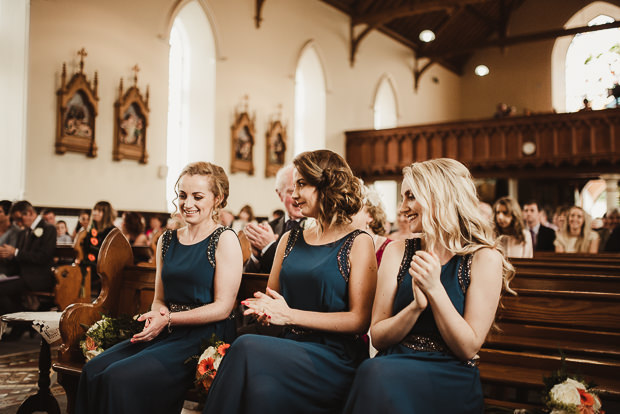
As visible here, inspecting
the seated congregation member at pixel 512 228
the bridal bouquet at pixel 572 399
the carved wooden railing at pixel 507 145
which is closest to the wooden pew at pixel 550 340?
the bridal bouquet at pixel 572 399

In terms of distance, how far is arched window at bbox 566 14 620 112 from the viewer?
17.8 metres

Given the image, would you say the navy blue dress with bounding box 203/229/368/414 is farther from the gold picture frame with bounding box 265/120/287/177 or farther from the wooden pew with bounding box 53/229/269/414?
the gold picture frame with bounding box 265/120/287/177

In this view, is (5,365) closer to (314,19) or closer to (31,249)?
(31,249)

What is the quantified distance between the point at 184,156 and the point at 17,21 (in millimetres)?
3974

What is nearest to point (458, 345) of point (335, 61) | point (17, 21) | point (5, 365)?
point (5, 365)

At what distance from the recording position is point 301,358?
2238 millimetres

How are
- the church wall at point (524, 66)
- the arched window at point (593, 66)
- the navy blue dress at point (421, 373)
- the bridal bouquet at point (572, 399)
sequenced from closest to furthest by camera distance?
1. the navy blue dress at point (421, 373)
2. the bridal bouquet at point (572, 399)
3. the arched window at point (593, 66)
4. the church wall at point (524, 66)

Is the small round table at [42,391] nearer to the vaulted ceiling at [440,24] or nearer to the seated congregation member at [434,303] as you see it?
the seated congregation member at [434,303]

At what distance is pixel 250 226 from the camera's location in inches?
131

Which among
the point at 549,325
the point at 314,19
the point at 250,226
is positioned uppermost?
the point at 314,19

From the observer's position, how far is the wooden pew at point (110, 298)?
316cm

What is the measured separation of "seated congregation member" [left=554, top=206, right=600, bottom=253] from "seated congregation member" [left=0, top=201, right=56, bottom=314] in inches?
244

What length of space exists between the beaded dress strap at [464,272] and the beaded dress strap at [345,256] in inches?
19.0

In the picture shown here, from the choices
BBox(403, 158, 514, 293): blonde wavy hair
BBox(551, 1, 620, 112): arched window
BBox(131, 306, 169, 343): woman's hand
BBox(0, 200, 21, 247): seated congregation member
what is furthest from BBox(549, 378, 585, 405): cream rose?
BBox(551, 1, 620, 112): arched window
